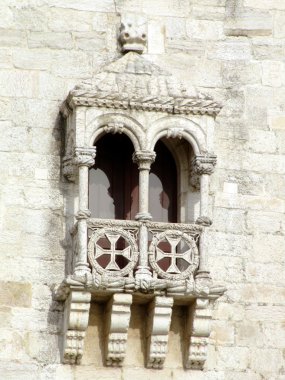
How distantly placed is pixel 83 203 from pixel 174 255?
0.92 meters

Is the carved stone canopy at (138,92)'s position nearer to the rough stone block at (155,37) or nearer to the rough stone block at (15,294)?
the rough stone block at (155,37)

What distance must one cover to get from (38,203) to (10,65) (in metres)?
1.31

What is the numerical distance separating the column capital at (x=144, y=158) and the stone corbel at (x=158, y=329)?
1.19 meters

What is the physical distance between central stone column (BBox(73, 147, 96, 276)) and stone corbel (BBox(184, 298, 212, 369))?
104cm

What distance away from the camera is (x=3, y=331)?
1656 centimetres

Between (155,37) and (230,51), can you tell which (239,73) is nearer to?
(230,51)

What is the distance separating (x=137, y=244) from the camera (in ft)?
54.5

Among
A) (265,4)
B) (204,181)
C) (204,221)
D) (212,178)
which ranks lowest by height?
(204,221)

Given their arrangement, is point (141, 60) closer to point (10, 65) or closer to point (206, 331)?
point (10, 65)

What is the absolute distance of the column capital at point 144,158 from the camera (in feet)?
55.0

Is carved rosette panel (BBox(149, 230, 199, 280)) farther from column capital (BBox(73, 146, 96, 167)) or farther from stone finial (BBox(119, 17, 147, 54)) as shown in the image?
stone finial (BBox(119, 17, 147, 54))

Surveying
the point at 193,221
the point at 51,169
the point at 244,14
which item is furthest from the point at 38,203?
the point at 244,14

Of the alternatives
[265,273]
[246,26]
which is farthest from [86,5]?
[265,273]

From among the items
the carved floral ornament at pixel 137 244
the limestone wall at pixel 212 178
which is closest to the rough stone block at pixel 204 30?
the limestone wall at pixel 212 178
